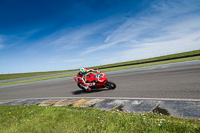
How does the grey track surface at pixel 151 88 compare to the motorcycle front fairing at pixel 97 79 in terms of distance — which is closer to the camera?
the grey track surface at pixel 151 88

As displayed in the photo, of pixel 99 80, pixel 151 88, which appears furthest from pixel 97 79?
pixel 151 88

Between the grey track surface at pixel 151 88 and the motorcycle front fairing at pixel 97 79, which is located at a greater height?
the motorcycle front fairing at pixel 97 79

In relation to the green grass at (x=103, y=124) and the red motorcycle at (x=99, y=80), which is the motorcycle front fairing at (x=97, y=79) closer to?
the red motorcycle at (x=99, y=80)

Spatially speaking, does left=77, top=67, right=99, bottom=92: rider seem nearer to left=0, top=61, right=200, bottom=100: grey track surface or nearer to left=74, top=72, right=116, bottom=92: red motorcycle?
left=74, top=72, right=116, bottom=92: red motorcycle

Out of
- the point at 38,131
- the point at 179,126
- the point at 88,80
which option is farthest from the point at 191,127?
the point at 88,80

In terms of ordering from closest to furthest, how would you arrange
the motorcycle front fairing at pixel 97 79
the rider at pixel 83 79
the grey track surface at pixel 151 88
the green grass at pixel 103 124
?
the green grass at pixel 103 124
the grey track surface at pixel 151 88
the motorcycle front fairing at pixel 97 79
the rider at pixel 83 79

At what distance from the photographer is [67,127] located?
12.1ft

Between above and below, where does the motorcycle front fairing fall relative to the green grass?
above

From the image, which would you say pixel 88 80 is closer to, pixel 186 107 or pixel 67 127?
pixel 67 127

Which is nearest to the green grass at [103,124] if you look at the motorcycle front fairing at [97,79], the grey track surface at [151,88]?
the grey track surface at [151,88]

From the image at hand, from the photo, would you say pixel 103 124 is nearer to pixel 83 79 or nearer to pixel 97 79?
pixel 97 79

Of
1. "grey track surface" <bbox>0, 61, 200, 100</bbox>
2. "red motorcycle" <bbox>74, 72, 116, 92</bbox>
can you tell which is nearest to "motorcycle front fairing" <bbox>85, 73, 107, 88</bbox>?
"red motorcycle" <bbox>74, 72, 116, 92</bbox>

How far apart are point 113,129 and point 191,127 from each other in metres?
1.74

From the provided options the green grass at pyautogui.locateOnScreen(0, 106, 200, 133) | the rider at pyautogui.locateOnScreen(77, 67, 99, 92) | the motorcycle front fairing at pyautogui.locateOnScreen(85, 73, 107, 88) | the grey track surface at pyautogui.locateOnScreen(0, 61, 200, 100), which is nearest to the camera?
the green grass at pyautogui.locateOnScreen(0, 106, 200, 133)
